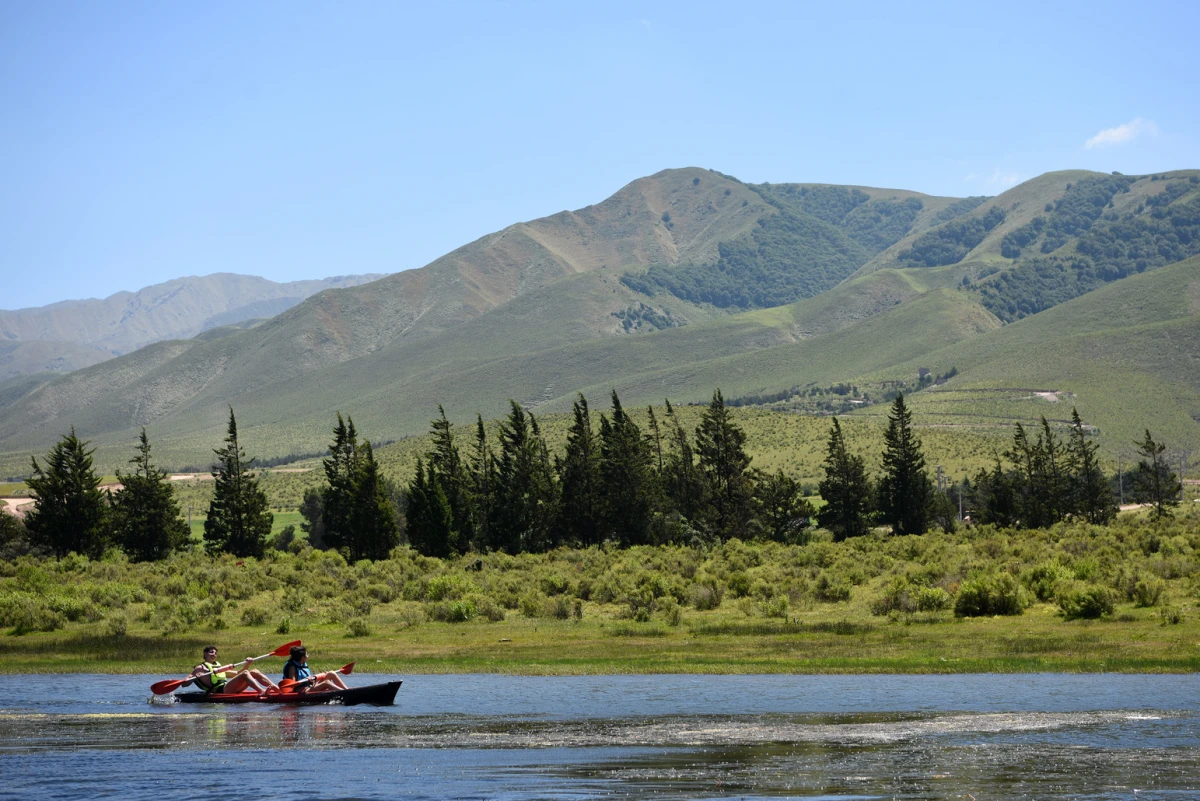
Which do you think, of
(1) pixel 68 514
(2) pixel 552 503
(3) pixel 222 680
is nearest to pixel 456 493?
(2) pixel 552 503

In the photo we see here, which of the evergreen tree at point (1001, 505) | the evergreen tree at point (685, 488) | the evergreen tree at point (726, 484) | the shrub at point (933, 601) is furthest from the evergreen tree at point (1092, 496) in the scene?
the shrub at point (933, 601)

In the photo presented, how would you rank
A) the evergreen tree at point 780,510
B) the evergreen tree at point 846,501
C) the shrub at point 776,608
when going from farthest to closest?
the evergreen tree at point 846,501 < the evergreen tree at point 780,510 < the shrub at point 776,608

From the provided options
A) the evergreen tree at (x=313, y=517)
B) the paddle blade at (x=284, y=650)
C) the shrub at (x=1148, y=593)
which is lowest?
the shrub at (x=1148, y=593)

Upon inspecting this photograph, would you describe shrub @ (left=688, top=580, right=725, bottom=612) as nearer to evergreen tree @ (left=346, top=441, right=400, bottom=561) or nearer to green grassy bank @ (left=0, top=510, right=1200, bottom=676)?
green grassy bank @ (left=0, top=510, right=1200, bottom=676)

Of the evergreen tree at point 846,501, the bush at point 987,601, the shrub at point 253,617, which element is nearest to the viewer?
the bush at point 987,601

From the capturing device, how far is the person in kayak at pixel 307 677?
35.1m

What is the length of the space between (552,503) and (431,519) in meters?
9.02

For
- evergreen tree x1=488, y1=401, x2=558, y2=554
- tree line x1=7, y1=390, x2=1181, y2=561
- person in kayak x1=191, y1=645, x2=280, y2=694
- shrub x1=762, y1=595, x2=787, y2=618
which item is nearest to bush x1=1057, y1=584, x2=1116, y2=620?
shrub x1=762, y1=595, x2=787, y2=618

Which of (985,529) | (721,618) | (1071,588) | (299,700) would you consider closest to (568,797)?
(299,700)

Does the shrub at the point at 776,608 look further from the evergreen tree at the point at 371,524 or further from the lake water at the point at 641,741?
the evergreen tree at the point at 371,524

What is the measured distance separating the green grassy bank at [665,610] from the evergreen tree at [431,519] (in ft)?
30.1

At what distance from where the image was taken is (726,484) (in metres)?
93.1

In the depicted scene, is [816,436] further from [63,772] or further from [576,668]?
[63,772]

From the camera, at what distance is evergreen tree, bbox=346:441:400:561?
8412 centimetres
